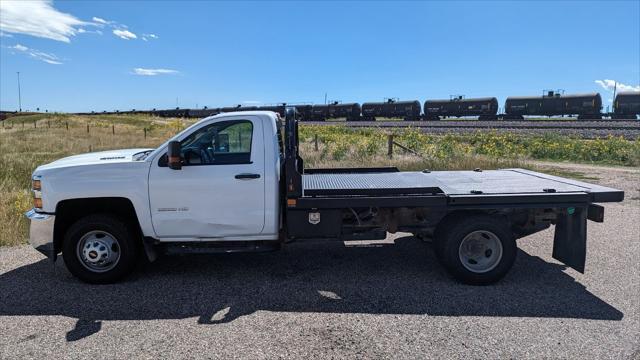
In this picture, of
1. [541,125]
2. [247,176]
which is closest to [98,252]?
[247,176]

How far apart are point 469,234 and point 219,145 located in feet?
10.5

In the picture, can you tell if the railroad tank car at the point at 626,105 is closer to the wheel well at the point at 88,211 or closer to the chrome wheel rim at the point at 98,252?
the wheel well at the point at 88,211

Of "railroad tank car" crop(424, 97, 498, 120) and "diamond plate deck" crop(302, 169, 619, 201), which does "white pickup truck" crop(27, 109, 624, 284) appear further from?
"railroad tank car" crop(424, 97, 498, 120)

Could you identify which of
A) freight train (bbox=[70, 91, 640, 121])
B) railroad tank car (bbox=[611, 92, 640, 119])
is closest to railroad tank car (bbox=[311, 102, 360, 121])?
freight train (bbox=[70, 91, 640, 121])

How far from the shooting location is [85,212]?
557 centimetres

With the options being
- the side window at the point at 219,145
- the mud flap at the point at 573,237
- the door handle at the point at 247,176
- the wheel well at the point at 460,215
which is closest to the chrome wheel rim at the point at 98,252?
the side window at the point at 219,145

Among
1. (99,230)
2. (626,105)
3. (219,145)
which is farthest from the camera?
(626,105)

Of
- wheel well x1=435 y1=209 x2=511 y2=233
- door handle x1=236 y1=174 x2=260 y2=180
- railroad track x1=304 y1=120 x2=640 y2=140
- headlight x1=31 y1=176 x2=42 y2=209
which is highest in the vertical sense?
railroad track x1=304 y1=120 x2=640 y2=140

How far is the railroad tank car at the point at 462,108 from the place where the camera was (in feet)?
196

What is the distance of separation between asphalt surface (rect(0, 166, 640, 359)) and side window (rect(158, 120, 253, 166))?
1462 millimetres

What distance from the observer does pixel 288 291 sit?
5.30 metres

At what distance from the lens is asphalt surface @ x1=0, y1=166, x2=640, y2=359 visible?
13.3 ft

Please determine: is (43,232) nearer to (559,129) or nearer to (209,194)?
(209,194)

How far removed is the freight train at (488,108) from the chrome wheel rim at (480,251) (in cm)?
4706
